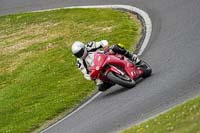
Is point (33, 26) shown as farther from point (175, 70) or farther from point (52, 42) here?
point (175, 70)

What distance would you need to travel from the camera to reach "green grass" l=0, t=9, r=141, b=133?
19.3m

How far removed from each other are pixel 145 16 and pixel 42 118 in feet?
28.0

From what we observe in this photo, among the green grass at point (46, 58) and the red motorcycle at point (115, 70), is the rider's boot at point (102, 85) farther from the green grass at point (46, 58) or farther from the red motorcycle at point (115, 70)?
the green grass at point (46, 58)

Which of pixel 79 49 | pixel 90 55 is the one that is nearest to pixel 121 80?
pixel 90 55

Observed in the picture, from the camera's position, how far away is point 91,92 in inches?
761

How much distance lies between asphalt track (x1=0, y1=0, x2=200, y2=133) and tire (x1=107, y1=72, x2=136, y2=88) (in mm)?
143

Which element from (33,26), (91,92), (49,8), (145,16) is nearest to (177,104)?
(91,92)

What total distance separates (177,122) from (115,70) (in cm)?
561

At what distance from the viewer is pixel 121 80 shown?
17016mm

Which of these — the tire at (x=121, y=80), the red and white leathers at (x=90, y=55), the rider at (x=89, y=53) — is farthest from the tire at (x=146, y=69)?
the red and white leathers at (x=90, y=55)

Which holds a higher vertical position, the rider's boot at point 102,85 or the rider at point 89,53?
the rider at point 89,53

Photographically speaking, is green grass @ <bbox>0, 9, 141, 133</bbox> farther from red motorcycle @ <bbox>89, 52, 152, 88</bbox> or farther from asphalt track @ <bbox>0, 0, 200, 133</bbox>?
red motorcycle @ <bbox>89, 52, 152, 88</bbox>

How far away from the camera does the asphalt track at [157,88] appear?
1512cm

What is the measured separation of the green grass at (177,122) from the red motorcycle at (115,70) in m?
3.84
